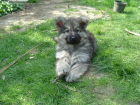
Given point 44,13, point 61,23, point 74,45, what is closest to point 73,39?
point 74,45

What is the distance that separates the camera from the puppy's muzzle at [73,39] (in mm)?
4949

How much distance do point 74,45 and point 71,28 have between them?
0.34 metres

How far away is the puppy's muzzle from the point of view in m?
4.95

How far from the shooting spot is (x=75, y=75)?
4594 millimetres

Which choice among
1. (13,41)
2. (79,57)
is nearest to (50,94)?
(79,57)

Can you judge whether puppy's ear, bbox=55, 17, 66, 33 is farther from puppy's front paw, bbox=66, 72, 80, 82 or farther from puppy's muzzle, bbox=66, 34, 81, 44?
puppy's front paw, bbox=66, 72, 80, 82

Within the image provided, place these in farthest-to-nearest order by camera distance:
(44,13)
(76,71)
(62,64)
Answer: (44,13) → (62,64) → (76,71)

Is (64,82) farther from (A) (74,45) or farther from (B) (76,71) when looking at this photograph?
(A) (74,45)

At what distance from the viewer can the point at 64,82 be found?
4523 millimetres

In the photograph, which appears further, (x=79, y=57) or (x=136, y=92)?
(x=79, y=57)

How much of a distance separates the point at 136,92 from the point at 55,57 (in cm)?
188

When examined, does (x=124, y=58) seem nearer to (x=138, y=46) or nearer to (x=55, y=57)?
(x=138, y=46)

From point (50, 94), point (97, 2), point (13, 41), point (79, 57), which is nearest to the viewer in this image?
point (50, 94)

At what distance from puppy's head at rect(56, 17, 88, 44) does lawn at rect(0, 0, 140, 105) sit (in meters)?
0.60
